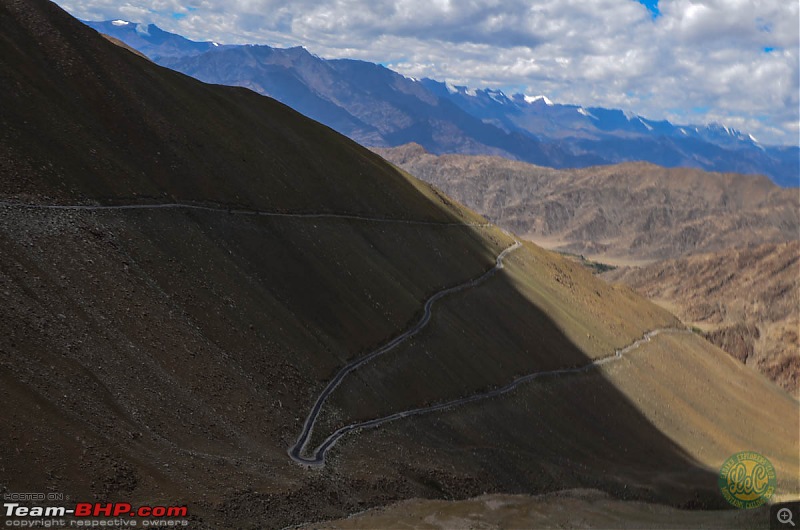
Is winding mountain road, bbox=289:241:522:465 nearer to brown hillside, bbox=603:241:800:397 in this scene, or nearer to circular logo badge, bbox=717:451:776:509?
circular logo badge, bbox=717:451:776:509

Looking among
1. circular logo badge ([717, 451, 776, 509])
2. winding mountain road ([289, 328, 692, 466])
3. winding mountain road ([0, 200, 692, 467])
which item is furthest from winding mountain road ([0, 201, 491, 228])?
circular logo badge ([717, 451, 776, 509])

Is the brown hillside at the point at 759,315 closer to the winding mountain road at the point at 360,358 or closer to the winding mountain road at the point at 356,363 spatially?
the winding mountain road at the point at 360,358

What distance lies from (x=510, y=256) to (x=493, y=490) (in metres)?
56.5

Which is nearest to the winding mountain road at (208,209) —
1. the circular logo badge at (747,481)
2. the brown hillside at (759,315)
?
the circular logo badge at (747,481)

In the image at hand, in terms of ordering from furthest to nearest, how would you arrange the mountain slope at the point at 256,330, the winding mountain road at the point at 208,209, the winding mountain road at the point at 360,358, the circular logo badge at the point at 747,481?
the circular logo badge at the point at 747,481
the winding mountain road at the point at 208,209
the winding mountain road at the point at 360,358
the mountain slope at the point at 256,330

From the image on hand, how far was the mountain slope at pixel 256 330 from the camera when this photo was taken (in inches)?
1393

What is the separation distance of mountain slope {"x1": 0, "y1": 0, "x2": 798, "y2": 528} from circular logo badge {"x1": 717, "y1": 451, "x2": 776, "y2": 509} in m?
1.59

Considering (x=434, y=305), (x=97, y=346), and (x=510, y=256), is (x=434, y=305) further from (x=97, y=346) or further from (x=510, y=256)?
(x=97, y=346)

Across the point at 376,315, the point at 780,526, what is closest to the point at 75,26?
the point at 376,315

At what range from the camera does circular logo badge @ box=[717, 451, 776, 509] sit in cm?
6406
